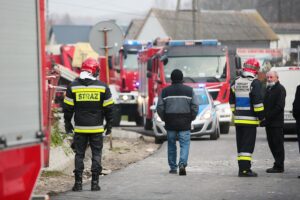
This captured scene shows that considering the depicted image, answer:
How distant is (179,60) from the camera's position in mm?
29156

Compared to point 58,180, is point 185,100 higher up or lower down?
higher up

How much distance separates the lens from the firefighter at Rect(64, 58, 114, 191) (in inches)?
506

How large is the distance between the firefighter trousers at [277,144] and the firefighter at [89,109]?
3.93 metres

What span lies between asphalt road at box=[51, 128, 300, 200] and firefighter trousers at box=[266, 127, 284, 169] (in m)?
0.24

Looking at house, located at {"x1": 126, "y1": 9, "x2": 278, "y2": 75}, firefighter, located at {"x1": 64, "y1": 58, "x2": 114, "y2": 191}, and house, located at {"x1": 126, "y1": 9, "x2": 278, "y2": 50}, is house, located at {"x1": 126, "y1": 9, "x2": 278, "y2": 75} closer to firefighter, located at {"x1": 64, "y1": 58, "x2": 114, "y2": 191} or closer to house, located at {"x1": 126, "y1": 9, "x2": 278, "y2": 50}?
house, located at {"x1": 126, "y1": 9, "x2": 278, "y2": 50}

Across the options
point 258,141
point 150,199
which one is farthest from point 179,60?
point 150,199

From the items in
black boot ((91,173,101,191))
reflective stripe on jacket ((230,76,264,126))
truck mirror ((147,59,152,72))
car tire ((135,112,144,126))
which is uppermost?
truck mirror ((147,59,152,72))

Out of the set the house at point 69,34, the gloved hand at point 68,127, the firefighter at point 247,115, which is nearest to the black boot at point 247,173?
the firefighter at point 247,115

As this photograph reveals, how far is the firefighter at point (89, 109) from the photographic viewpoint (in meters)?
12.9

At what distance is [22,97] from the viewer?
8742mm

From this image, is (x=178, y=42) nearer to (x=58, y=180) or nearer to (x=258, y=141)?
(x=258, y=141)

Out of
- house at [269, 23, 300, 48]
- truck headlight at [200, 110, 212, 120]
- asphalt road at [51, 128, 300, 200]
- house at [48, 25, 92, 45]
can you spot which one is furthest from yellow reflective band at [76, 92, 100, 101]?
house at [48, 25, 92, 45]

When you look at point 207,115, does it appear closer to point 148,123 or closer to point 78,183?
point 148,123

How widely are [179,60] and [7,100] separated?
2089cm
